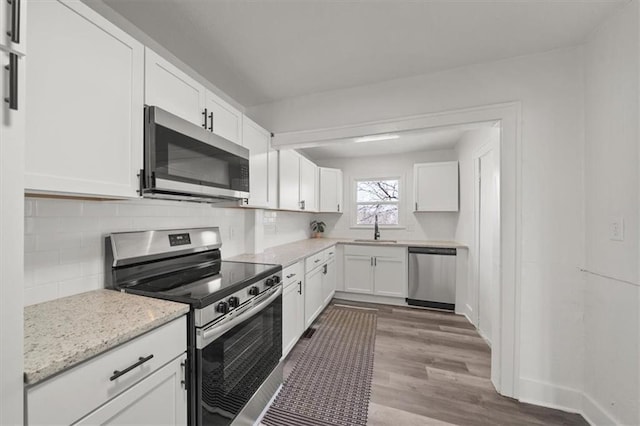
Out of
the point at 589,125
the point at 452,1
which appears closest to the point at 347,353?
the point at 589,125

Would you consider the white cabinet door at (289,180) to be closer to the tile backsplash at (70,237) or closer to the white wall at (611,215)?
the tile backsplash at (70,237)

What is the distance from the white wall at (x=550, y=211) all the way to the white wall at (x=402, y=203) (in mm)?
2261

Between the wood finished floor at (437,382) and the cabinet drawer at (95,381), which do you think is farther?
the wood finished floor at (437,382)

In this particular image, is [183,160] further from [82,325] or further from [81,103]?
[82,325]

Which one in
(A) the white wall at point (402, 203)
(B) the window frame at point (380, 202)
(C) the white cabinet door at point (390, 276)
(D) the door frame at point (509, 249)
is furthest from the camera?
(B) the window frame at point (380, 202)

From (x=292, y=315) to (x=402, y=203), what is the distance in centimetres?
292

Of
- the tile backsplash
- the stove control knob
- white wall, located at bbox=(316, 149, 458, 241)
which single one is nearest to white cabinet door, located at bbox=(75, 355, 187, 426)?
the stove control knob

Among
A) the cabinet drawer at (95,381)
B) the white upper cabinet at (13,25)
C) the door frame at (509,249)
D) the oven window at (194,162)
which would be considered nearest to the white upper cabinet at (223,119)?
the oven window at (194,162)

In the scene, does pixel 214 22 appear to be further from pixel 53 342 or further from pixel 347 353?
pixel 347 353

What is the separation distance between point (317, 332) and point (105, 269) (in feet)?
6.95

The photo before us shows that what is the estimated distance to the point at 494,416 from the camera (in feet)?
5.57

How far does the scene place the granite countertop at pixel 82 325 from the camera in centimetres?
71

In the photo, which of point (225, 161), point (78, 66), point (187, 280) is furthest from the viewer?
point (225, 161)

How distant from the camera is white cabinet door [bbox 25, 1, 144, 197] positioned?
0.93 m
